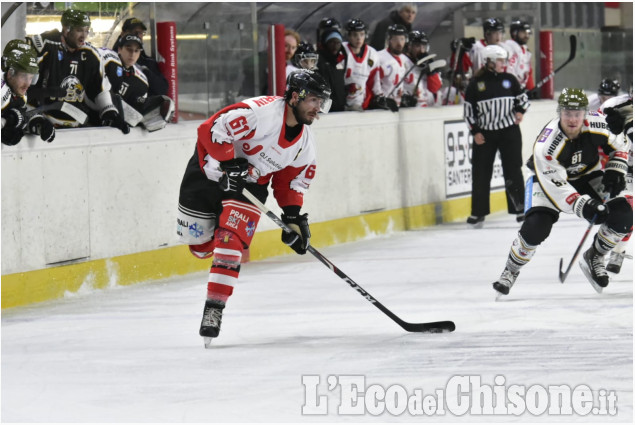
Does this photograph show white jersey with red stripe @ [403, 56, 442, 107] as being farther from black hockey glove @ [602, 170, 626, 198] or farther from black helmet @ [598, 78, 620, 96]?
black hockey glove @ [602, 170, 626, 198]

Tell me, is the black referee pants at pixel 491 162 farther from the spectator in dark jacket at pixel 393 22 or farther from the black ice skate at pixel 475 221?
the spectator in dark jacket at pixel 393 22

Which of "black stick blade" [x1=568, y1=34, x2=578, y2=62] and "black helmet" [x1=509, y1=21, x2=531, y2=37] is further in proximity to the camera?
"black stick blade" [x1=568, y1=34, x2=578, y2=62]

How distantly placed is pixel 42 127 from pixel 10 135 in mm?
177

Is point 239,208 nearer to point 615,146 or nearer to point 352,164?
point 615,146

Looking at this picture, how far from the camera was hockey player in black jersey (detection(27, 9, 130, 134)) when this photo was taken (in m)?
6.37

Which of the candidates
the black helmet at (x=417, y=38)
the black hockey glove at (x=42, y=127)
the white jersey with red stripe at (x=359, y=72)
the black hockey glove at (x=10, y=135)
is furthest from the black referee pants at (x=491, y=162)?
the black hockey glove at (x=10, y=135)

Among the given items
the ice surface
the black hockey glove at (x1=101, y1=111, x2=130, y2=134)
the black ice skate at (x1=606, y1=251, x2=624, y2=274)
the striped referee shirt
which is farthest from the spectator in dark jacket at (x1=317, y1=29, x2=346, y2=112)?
the black ice skate at (x1=606, y1=251, x2=624, y2=274)

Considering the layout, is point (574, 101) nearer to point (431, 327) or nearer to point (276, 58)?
point (431, 327)

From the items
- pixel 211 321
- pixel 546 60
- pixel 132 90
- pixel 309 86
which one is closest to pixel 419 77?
pixel 546 60

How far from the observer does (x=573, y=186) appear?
6.29 meters

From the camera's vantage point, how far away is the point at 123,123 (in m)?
6.68

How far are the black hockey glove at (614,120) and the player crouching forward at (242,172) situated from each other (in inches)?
74.8

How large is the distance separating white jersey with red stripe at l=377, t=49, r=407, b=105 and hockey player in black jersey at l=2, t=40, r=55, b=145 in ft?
11.2

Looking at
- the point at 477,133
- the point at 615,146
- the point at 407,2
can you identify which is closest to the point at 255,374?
the point at 615,146
